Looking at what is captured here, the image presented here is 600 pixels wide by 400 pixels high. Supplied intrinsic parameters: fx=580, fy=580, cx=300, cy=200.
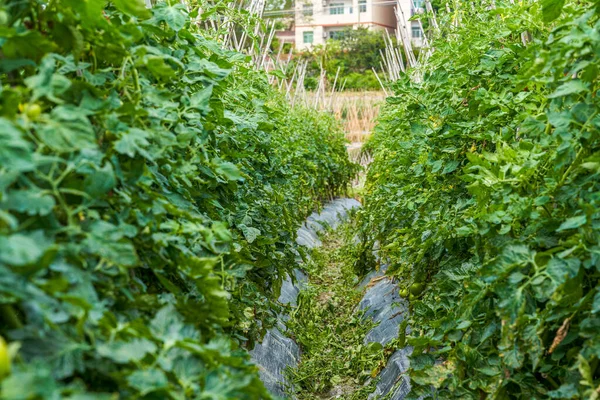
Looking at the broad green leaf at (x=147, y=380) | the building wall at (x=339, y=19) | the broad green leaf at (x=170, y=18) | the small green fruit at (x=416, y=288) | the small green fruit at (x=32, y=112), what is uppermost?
the building wall at (x=339, y=19)

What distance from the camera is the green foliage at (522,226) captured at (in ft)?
4.50

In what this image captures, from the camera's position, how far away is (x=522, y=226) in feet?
5.77

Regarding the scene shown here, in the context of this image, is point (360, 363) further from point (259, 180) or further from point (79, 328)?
point (79, 328)

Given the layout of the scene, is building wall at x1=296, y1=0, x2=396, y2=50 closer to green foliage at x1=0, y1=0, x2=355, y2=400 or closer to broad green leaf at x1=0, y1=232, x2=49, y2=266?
green foliage at x1=0, y1=0, x2=355, y2=400

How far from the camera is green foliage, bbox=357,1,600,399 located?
4.50 feet

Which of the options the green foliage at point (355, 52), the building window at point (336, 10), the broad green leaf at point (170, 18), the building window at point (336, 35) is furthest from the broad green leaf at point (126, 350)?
the building window at point (336, 10)

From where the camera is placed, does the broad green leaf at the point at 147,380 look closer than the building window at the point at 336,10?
Yes

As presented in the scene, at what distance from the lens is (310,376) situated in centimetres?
337

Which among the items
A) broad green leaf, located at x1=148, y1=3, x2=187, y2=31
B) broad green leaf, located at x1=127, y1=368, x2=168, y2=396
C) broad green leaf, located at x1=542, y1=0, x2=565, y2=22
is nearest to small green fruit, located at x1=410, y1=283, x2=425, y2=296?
broad green leaf, located at x1=542, y1=0, x2=565, y2=22

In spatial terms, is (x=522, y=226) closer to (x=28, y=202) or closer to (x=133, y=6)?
(x=133, y=6)

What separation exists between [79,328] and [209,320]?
1.62 feet

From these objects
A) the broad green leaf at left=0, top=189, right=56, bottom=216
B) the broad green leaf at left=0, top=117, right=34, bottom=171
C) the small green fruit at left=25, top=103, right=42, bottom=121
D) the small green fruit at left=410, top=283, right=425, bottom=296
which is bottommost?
the small green fruit at left=410, top=283, right=425, bottom=296

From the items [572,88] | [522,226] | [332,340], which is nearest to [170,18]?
[572,88]

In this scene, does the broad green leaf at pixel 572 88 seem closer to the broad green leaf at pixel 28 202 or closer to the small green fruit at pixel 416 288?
the broad green leaf at pixel 28 202
